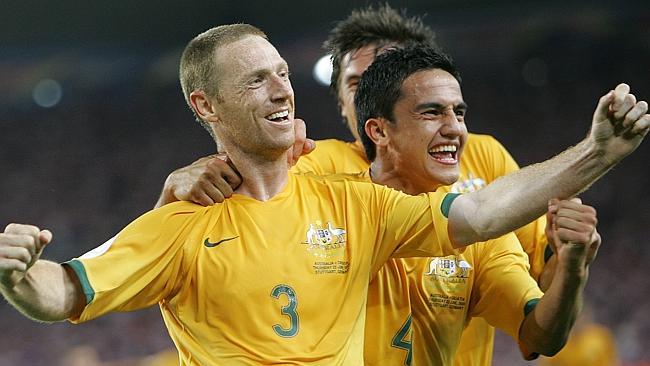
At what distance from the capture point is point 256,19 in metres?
14.5

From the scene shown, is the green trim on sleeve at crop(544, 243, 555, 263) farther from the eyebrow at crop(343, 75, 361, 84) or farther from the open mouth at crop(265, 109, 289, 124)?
the open mouth at crop(265, 109, 289, 124)

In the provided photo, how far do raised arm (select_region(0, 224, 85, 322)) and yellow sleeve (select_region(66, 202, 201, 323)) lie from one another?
0.04 metres

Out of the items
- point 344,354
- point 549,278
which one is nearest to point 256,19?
point 549,278

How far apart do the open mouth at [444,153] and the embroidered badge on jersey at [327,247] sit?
31.5 inches

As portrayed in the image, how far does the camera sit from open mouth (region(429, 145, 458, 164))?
156 inches

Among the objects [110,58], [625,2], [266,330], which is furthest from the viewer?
[110,58]

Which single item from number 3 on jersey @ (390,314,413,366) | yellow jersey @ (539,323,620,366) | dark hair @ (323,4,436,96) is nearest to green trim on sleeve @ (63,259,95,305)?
number 3 on jersey @ (390,314,413,366)

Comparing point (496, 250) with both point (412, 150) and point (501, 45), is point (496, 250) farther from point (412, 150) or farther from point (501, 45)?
point (501, 45)

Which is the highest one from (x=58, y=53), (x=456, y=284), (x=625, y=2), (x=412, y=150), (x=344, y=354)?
(x=625, y=2)

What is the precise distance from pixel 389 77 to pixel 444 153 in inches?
16.8

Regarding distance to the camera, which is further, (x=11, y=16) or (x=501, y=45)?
(x=501, y=45)

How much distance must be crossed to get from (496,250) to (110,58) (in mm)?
13198

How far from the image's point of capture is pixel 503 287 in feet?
12.6

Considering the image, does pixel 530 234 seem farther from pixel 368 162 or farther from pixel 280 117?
pixel 280 117
